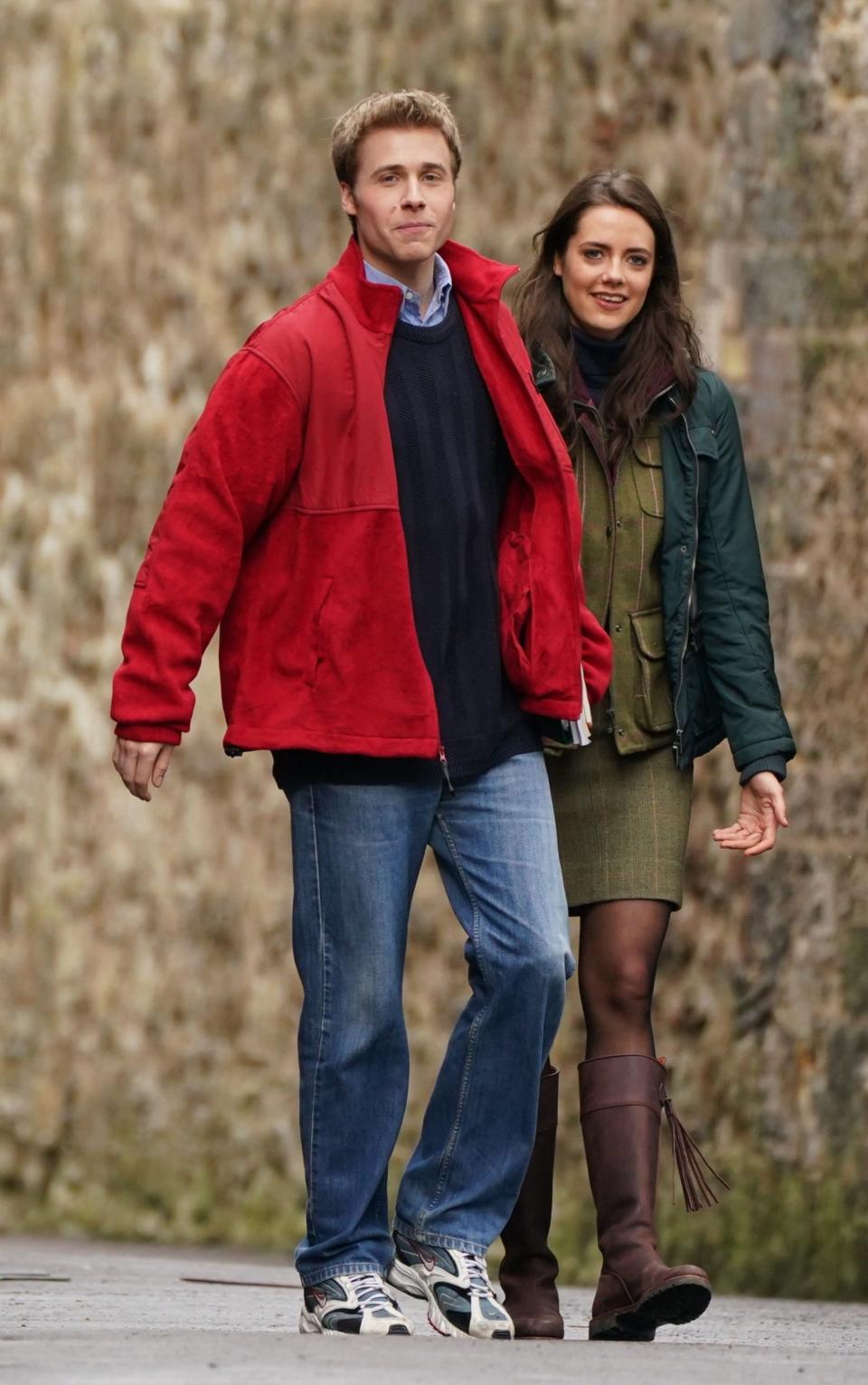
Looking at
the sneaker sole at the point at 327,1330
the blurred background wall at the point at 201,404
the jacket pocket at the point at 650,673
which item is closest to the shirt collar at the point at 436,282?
the jacket pocket at the point at 650,673

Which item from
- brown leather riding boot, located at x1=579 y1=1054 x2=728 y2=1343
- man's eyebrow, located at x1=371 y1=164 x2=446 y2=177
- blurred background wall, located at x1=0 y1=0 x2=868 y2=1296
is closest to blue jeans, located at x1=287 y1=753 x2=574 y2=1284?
brown leather riding boot, located at x1=579 y1=1054 x2=728 y2=1343

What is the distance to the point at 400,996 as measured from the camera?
427 centimetres

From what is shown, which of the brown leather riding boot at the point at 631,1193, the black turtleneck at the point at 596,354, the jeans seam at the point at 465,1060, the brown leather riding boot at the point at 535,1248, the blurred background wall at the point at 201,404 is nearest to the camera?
the jeans seam at the point at 465,1060

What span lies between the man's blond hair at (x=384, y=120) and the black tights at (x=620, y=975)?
4.12 feet

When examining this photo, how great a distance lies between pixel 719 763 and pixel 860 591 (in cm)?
51

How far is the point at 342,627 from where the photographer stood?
13.7 ft

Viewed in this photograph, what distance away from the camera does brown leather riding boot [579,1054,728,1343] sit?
4.42 m

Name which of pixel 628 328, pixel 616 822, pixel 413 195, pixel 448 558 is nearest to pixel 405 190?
pixel 413 195

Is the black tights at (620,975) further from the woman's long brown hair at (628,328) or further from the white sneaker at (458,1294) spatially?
the woman's long brown hair at (628,328)

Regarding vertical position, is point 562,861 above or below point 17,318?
below

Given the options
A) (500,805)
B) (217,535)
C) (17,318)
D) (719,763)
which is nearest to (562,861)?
(500,805)

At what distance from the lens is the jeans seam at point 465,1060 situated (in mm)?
4285

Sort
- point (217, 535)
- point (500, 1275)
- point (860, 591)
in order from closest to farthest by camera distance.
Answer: point (217, 535) → point (500, 1275) → point (860, 591)

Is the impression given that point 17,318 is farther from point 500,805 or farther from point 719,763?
point 500,805
